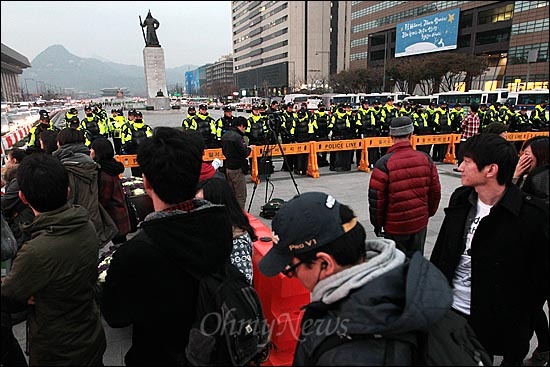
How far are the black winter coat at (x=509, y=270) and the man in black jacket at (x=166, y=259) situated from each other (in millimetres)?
1502

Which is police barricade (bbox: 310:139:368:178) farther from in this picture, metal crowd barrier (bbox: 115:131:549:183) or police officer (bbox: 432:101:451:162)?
police officer (bbox: 432:101:451:162)

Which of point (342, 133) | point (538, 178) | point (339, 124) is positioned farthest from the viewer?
point (342, 133)

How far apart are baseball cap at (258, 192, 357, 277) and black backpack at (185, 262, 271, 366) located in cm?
38

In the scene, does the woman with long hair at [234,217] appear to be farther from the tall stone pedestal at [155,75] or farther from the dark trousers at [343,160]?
the tall stone pedestal at [155,75]

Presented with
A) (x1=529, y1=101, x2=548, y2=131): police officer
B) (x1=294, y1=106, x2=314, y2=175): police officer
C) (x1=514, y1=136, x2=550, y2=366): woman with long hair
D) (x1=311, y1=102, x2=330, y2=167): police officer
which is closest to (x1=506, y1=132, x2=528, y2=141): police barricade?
(x1=529, y1=101, x2=548, y2=131): police officer

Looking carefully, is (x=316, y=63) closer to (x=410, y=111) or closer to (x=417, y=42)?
(x=417, y=42)

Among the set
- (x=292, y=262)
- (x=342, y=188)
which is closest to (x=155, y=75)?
(x=342, y=188)

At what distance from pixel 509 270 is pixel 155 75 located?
38365mm

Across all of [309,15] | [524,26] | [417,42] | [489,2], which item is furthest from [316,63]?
[524,26]

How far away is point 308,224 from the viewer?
1153 mm

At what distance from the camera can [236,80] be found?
121 meters

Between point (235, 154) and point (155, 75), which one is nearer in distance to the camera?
point (235, 154)

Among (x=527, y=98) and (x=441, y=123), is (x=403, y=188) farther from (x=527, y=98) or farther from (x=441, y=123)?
(x=527, y=98)

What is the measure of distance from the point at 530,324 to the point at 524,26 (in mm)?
52533
